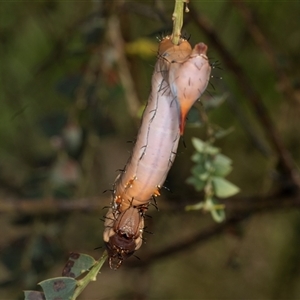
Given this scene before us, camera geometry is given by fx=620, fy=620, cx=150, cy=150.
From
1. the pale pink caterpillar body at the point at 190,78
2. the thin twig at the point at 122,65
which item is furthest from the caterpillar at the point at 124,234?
the thin twig at the point at 122,65

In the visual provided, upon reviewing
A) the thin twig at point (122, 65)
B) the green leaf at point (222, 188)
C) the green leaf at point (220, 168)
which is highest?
the thin twig at point (122, 65)

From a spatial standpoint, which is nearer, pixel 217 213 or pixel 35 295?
pixel 35 295

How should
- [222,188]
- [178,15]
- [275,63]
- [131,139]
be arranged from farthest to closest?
[131,139]
[275,63]
[222,188]
[178,15]

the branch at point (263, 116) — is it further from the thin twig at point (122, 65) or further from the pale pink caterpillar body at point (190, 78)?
the pale pink caterpillar body at point (190, 78)

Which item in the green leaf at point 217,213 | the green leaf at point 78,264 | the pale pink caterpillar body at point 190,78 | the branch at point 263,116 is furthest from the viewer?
the branch at point 263,116

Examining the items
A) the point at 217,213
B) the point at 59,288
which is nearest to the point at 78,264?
the point at 59,288

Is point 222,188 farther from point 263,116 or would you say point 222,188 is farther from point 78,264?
point 263,116

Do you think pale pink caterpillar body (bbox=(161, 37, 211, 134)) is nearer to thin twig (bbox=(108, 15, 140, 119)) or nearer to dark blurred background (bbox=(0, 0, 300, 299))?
dark blurred background (bbox=(0, 0, 300, 299))
